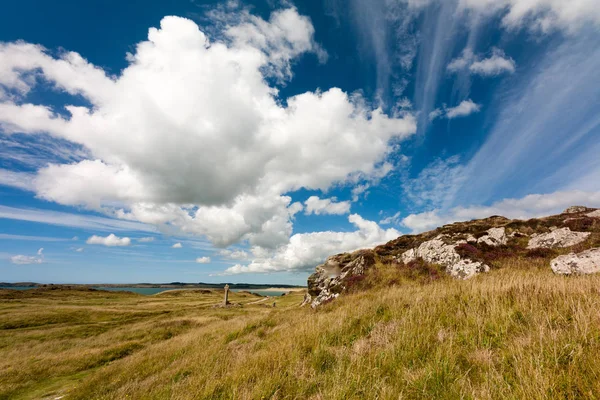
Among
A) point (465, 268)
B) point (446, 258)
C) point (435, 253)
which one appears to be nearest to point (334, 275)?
point (435, 253)

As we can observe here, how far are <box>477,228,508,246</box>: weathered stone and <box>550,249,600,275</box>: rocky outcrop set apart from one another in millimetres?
8116

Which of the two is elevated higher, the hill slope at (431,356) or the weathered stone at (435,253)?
the weathered stone at (435,253)

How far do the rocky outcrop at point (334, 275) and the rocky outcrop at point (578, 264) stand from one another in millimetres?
13152

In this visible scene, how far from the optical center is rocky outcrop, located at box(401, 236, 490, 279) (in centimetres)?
1730

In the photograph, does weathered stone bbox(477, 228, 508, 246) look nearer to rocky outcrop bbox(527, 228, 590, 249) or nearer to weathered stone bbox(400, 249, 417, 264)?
rocky outcrop bbox(527, 228, 590, 249)

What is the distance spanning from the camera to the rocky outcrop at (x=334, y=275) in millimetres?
23516

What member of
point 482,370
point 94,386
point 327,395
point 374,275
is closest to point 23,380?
point 94,386

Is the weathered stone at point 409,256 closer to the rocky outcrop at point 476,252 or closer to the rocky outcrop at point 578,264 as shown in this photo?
the rocky outcrop at point 476,252

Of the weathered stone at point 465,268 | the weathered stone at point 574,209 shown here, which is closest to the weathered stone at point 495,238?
the weathered stone at point 465,268

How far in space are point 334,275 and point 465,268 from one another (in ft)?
42.1

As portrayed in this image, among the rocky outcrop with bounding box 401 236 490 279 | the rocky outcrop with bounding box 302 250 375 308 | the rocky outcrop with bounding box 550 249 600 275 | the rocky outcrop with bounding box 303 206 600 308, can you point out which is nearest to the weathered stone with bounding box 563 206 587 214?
the rocky outcrop with bounding box 303 206 600 308

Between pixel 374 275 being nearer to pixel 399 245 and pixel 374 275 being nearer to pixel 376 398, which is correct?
pixel 399 245

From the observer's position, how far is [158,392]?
A: 279 inches

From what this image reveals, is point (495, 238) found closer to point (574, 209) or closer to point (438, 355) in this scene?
point (574, 209)
